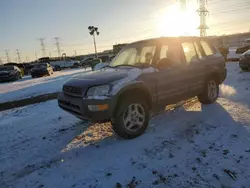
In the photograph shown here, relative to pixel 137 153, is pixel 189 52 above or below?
above

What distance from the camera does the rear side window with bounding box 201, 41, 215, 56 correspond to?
6023 mm

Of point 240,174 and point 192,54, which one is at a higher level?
point 192,54

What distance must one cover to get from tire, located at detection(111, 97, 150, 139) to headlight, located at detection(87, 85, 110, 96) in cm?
41

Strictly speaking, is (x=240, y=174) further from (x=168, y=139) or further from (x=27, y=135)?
(x=27, y=135)

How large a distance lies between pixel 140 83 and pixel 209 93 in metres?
2.87

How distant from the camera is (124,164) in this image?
131 inches

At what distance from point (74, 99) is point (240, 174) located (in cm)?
294

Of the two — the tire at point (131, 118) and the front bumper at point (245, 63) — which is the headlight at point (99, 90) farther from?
the front bumper at point (245, 63)

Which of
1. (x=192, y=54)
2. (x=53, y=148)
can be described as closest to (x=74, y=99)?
(x=53, y=148)

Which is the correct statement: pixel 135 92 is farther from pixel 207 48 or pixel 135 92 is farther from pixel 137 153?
pixel 207 48

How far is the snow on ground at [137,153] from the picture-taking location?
9.71ft

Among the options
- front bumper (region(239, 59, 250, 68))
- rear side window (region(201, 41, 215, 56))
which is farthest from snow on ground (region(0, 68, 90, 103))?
front bumper (region(239, 59, 250, 68))

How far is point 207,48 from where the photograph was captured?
615 centimetres

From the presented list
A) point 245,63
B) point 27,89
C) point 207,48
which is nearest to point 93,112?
point 207,48
